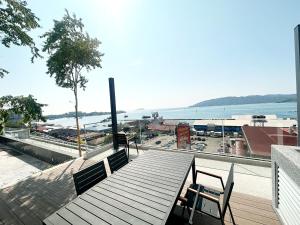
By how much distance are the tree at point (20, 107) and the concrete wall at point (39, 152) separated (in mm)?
3489

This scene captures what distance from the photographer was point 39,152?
993cm

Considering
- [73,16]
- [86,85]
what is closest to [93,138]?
[86,85]

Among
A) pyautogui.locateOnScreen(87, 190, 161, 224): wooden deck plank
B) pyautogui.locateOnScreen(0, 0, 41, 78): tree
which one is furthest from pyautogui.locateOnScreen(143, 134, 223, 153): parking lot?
pyautogui.locateOnScreen(0, 0, 41, 78): tree

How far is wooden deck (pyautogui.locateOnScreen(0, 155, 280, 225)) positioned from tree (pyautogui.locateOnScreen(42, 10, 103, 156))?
235cm

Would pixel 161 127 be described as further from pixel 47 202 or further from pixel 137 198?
pixel 137 198

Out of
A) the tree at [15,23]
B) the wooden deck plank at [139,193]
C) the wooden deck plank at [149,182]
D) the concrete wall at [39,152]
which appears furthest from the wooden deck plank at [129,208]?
the concrete wall at [39,152]

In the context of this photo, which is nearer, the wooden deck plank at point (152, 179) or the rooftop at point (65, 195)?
the wooden deck plank at point (152, 179)

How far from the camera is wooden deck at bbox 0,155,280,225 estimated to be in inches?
88.7

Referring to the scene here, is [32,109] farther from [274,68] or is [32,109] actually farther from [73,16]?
[274,68]

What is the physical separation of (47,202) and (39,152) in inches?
328

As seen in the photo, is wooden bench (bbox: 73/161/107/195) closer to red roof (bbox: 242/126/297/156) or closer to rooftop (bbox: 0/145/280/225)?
rooftop (bbox: 0/145/280/225)

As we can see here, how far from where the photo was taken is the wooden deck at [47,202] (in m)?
2.25

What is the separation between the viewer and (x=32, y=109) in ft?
15.0

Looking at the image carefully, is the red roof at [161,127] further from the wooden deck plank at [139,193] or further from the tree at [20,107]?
the wooden deck plank at [139,193]
